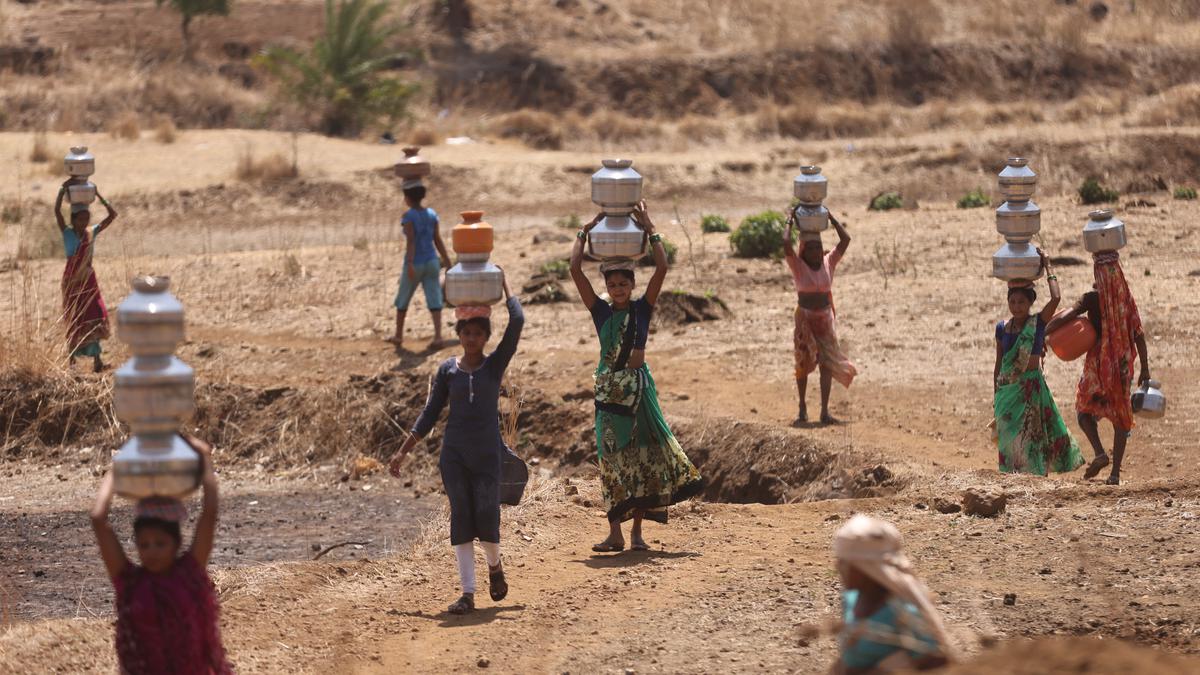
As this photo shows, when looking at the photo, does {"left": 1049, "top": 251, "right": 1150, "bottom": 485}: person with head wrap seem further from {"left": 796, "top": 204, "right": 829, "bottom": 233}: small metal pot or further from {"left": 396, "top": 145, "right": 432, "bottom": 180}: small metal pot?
{"left": 396, "top": 145, "right": 432, "bottom": 180}: small metal pot

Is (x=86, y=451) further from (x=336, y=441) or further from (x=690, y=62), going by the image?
(x=690, y=62)

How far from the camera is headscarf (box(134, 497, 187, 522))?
4926 millimetres

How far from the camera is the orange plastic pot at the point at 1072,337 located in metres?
9.20

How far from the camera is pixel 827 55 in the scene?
3447cm

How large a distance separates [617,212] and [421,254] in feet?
19.3

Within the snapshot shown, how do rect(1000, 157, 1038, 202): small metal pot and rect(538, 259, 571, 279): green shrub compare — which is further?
rect(538, 259, 571, 279): green shrub

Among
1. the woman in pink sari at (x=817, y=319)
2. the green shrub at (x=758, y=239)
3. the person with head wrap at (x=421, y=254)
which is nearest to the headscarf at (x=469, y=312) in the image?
the woman in pink sari at (x=817, y=319)

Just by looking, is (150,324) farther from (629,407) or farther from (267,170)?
(267,170)

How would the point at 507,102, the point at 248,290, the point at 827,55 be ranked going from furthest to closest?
the point at 827,55
the point at 507,102
the point at 248,290

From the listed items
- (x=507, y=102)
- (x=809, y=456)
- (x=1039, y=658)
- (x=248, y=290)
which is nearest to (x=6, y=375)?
(x=248, y=290)

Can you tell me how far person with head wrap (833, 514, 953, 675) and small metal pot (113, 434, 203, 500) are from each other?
1.83 metres

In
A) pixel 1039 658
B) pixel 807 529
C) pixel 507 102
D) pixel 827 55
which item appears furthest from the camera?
pixel 827 55

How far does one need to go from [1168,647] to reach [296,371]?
8573 mm

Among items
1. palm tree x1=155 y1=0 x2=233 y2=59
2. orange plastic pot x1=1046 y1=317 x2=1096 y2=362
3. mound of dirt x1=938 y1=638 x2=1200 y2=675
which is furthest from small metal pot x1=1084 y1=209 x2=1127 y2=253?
palm tree x1=155 y1=0 x2=233 y2=59
